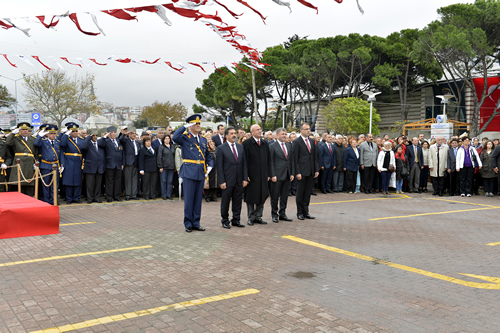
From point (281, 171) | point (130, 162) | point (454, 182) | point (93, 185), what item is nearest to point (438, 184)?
point (454, 182)

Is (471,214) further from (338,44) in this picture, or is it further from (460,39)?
(338,44)

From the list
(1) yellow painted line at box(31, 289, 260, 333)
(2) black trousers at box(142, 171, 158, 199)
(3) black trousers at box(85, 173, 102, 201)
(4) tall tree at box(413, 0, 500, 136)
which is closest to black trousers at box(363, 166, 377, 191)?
(2) black trousers at box(142, 171, 158, 199)

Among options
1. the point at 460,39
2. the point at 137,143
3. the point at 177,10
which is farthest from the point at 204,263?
the point at 460,39

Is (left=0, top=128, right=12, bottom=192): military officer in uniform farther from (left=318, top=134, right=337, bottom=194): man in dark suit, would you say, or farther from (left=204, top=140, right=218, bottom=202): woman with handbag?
(left=318, top=134, right=337, bottom=194): man in dark suit

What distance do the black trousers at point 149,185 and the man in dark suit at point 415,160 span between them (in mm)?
9287

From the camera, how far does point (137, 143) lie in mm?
13148

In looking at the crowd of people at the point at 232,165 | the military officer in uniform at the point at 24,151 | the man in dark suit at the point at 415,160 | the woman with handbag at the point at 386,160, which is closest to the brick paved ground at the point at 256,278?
the crowd of people at the point at 232,165

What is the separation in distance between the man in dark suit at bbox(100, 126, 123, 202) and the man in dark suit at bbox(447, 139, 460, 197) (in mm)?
11008

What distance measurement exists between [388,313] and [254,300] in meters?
1.36

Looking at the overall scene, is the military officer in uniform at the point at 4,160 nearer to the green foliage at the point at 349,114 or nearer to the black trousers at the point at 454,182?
the black trousers at the point at 454,182

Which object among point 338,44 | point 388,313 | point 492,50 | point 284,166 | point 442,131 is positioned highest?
point 338,44

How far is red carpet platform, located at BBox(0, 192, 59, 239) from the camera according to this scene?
24.4ft

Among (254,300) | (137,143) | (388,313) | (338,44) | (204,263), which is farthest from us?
(338,44)

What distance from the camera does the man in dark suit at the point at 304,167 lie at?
9.91 m
